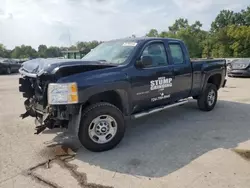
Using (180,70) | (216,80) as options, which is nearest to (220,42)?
(216,80)

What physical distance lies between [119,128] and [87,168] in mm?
971

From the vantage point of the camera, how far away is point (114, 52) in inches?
205

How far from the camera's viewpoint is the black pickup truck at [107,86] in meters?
4.00

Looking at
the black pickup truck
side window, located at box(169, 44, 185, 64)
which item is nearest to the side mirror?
the black pickup truck

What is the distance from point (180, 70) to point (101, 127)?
2.42m

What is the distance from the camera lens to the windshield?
193 inches

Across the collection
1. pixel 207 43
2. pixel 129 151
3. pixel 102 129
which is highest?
pixel 207 43

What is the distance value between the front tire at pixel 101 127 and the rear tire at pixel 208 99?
3.16 metres

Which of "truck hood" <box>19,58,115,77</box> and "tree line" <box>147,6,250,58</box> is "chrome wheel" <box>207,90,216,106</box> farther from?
"tree line" <box>147,6,250,58</box>

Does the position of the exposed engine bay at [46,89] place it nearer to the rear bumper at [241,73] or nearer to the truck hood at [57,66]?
the truck hood at [57,66]

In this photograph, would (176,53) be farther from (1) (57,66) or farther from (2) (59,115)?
(2) (59,115)

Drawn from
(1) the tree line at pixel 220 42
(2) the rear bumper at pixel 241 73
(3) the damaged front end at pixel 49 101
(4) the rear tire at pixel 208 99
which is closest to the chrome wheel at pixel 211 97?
(4) the rear tire at pixel 208 99

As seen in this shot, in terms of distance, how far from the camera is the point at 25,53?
69875mm

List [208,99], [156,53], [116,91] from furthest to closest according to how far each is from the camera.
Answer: [208,99] < [156,53] < [116,91]
